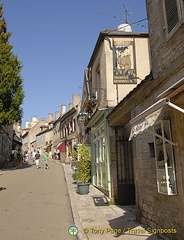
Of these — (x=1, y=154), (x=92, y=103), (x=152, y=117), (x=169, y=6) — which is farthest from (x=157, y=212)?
(x=1, y=154)

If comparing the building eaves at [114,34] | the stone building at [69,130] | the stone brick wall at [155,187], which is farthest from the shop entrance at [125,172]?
the stone building at [69,130]

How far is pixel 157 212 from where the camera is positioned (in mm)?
4906

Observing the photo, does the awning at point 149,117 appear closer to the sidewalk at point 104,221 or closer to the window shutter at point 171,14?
the window shutter at point 171,14

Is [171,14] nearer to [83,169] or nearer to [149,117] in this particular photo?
[149,117]

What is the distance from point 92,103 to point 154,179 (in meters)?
7.15

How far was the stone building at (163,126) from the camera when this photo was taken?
4.06 m

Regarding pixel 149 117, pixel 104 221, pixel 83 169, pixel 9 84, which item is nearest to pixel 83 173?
pixel 83 169

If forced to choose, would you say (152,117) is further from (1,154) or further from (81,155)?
(1,154)

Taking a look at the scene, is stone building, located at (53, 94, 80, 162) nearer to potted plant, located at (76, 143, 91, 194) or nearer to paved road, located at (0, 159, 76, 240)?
potted plant, located at (76, 143, 91, 194)

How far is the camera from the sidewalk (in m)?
4.86

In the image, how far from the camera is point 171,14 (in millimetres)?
4527

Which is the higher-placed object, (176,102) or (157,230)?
(176,102)

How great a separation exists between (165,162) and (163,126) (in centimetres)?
68

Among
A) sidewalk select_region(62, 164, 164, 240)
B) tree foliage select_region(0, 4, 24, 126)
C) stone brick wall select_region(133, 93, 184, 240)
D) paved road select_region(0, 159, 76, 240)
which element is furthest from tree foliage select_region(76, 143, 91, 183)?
tree foliage select_region(0, 4, 24, 126)
